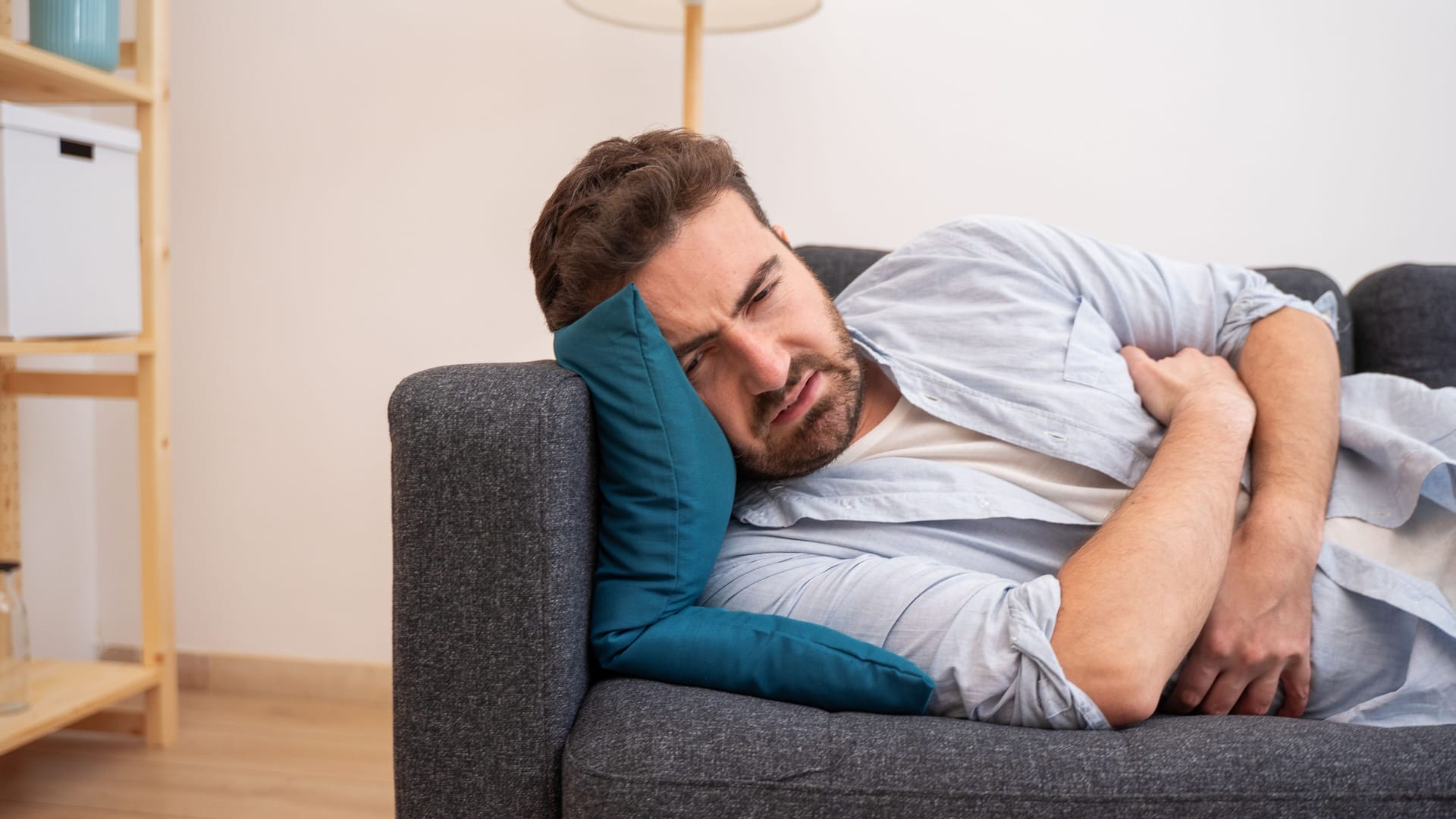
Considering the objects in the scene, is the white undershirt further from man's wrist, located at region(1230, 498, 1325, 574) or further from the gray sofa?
the gray sofa

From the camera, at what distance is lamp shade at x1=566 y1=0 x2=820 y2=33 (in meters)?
1.79

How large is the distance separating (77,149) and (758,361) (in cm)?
144

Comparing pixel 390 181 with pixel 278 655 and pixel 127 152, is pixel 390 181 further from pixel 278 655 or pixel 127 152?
pixel 278 655

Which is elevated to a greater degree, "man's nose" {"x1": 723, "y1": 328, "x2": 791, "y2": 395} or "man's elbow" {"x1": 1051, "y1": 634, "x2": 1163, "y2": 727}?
"man's nose" {"x1": 723, "y1": 328, "x2": 791, "y2": 395}

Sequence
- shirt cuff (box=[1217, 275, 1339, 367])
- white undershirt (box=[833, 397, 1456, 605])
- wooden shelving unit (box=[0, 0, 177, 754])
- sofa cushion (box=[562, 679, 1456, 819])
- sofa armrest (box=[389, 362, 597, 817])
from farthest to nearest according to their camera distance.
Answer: wooden shelving unit (box=[0, 0, 177, 754]) → shirt cuff (box=[1217, 275, 1339, 367]) → white undershirt (box=[833, 397, 1456, 605]) → sofa armrest (box=[389, 362, 597, 817]) → sofa cushion (box=[562, 679, 1456, 819])

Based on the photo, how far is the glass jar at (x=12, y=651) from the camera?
1746mm

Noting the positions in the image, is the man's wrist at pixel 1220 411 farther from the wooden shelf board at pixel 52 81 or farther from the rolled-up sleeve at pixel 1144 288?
the wooden shelf board at pixel 52 81

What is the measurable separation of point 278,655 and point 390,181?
1.12 m

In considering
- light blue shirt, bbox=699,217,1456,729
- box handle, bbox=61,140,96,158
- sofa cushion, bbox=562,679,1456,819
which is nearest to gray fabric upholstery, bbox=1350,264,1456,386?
light blue shirt, bbox=699,217,1456,729

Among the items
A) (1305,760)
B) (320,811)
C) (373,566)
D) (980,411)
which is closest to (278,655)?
(373,566)

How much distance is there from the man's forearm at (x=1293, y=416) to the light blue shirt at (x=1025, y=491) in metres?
0.03

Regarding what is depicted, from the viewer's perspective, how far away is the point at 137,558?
236 cm

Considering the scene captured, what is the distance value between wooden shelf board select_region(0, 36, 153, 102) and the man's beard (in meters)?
1.40

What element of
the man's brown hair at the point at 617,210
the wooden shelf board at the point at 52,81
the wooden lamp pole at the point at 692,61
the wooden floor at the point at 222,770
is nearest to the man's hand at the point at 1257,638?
the man's brown hair at the point at 617,210
